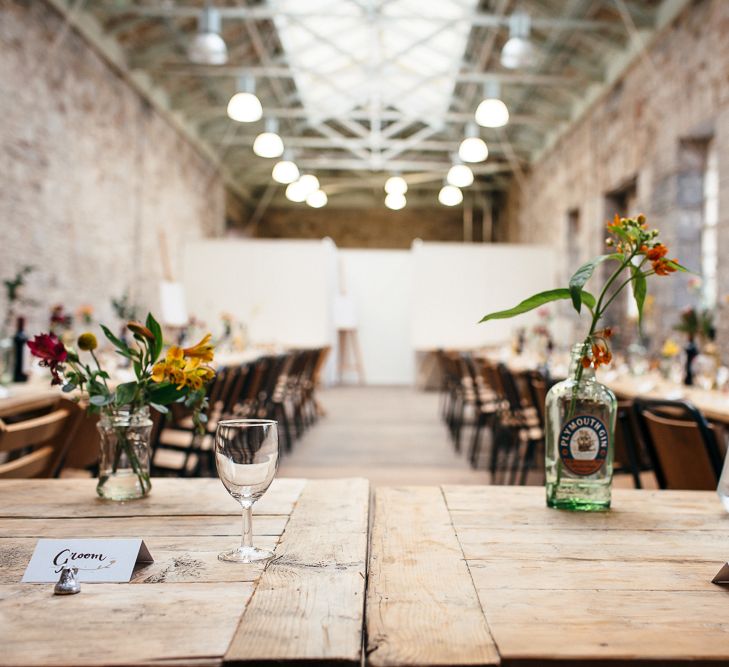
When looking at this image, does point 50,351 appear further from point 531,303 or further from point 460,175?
point 460,175

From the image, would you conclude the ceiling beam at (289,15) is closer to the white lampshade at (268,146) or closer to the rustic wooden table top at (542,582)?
the white lampshade at (268,146)

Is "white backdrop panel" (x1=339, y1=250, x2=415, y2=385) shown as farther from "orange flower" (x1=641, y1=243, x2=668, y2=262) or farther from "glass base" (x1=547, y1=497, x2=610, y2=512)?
"orange flower" (x1=641, y1=243, x2=668, y2=262)

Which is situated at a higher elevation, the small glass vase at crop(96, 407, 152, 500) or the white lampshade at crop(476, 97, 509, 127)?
the white lampshade at crop(476, 97, 509, 127)

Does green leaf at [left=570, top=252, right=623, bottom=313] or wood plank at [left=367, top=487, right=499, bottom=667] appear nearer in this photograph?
wood plank at [left=367, top=487, right=499, bottom=667]

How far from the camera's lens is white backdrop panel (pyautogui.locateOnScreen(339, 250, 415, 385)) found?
13.7 metres

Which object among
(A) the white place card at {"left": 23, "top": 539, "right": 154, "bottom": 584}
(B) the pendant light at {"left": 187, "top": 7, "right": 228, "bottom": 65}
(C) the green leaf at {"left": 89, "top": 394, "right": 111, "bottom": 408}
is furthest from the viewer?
(B) the pendant light at {"left": 187, "top": 7, "right": 228, "bottom": 65}

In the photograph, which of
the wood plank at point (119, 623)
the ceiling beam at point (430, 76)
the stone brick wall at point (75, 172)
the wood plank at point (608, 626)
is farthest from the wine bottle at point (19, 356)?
the ceiling beam at point (430, 76)

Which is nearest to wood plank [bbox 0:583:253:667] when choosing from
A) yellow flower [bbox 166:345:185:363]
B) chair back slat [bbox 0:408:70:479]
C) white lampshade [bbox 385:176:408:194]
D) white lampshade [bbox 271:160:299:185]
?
yellow flower [bbox 166:345:185:363]

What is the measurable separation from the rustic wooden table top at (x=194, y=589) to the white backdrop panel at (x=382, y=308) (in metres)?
12.3

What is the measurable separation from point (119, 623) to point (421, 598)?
34cm

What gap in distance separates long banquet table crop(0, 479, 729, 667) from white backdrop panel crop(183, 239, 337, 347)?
1094 cm

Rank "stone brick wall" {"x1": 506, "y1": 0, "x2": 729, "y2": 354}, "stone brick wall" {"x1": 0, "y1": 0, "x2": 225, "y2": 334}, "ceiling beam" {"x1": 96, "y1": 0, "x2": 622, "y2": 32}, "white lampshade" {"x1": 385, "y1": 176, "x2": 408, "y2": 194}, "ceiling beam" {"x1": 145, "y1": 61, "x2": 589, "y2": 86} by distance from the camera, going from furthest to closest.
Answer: "white lampshade" {"x1": 385, "y1": 176, "x2": 408, "y2": 194}
"ceiling beam" {"x1": 145, "y1": 61, "x2": 589, "y2": 86}
"ceiling beam" {"x1": 96, "y1": 0, "x2": 622, "y2": 32}
"stone brick wall" {"x1": 0, "y1": 0, "x2": 225, "y2": 334}
"stone brick wall" {"x1": 506, "y1": 0, "x2": 729, "y2": 354}

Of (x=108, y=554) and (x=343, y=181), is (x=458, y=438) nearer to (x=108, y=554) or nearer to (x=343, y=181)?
(x=108, y=554)

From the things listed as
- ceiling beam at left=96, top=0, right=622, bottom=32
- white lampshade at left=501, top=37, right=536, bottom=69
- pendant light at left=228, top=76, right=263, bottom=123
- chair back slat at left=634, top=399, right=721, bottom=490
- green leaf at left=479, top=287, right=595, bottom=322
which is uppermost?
ceiling beam at left=96, top=0, right=622, bottom=32
